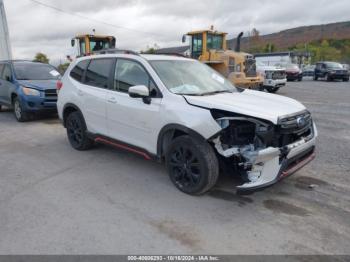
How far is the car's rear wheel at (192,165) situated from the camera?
3.70 m

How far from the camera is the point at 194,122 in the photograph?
12.2 feet

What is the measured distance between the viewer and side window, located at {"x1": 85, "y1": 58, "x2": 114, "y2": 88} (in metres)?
5.09

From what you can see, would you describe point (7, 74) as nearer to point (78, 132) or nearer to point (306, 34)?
point (78, 132)

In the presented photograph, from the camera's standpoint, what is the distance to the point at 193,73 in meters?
4.78

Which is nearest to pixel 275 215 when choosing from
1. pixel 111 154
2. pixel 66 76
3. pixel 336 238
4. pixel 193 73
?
pixel 336 238

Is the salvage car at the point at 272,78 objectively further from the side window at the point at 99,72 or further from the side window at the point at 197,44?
the side window at the point at 99,72

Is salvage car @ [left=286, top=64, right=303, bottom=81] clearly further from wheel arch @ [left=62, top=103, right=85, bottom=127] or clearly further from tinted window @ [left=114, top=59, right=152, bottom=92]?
tinted window @ [left=114, top=59, right=152, bottom=92]

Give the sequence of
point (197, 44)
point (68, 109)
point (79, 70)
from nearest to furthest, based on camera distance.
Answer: point (79, 70)
point (68, 109)
point (197, 44)

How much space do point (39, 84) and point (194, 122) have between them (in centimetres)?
670

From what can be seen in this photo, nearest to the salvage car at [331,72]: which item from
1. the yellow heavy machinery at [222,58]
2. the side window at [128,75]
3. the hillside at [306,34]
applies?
the yellow heavy machinery at [222,58]

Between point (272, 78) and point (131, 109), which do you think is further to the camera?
point (272, 78)

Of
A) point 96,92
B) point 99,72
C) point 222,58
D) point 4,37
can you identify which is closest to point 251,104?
point 96,92

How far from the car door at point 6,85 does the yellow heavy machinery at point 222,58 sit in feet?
26.2

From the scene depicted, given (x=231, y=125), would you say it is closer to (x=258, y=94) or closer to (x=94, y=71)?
(x=258, y=94)
